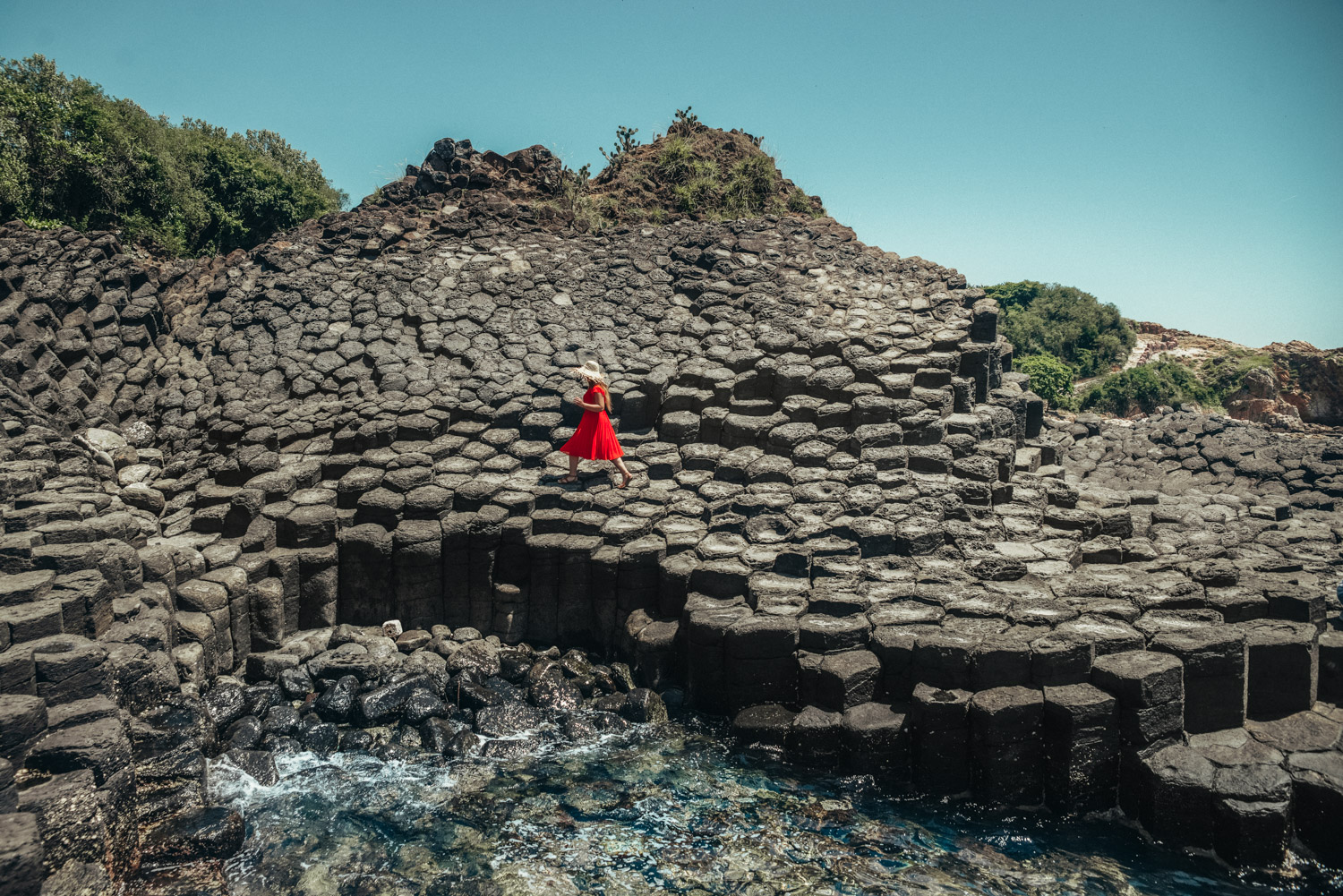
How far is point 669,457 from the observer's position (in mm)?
10594

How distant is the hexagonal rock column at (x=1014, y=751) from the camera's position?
6.27m

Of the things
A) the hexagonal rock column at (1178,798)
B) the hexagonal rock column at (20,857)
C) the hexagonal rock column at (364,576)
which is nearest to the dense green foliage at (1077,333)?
the hexagonal rock column at (1178,798)

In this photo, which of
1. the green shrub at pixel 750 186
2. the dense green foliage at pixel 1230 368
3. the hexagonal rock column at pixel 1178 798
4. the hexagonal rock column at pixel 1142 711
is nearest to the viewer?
the hexagonal rock column at pixel 1178 798

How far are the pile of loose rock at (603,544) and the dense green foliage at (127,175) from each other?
193 inches

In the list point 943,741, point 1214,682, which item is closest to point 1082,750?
point 943,741

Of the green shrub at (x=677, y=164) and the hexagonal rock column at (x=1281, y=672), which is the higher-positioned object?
the green shrub at (x=677, y=164)

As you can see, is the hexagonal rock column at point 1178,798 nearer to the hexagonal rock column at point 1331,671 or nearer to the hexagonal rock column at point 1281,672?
the hexagonal rock column at point 1281,672

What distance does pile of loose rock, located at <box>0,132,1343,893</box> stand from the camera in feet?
20.0

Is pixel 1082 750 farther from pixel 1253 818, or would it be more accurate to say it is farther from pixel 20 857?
pixel 20 857

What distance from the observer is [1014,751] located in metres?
6.28

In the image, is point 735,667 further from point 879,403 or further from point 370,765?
point 879,403

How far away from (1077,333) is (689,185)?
26.3m

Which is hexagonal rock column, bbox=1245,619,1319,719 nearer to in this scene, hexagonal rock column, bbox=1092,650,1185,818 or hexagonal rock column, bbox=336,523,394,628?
hexagonal rock column, bbox=1092,650,1185,818

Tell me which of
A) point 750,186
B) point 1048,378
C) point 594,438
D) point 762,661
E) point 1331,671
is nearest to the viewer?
point 1331,671
